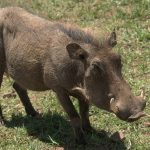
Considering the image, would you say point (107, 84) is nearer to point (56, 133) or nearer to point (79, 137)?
point (79, 137)

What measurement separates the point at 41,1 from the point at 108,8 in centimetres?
152

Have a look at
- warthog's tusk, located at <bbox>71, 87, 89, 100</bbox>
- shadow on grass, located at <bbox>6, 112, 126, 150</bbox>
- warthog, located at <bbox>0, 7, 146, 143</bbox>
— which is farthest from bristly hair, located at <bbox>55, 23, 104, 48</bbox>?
shadow on grass, located at <bbox>6, 112, 126, 150</bbox>

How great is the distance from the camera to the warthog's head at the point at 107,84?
4.80 meters

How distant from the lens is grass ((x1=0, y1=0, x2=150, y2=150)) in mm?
5754

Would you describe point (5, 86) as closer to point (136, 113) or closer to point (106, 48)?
point (106, 48)

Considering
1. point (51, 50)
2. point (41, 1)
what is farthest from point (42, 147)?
point (41, 1)

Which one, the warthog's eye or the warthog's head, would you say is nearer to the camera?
the warthog's head

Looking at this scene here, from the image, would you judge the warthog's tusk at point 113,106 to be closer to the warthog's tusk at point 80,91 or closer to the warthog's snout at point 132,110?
the warthog's snout at point 132,110

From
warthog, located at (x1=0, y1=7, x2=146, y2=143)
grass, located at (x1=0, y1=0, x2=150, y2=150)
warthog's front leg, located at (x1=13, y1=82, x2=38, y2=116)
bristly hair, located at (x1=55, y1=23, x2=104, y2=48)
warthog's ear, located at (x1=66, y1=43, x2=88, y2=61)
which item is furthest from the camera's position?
warthog's front leg, located at (x1=13, y1=82, x2=38, y2=116)

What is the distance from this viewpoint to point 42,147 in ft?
18.7

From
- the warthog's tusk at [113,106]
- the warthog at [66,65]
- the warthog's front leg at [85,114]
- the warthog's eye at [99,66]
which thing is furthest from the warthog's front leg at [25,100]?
the warthog's tusk at [113,106]

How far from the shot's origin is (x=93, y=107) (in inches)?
256

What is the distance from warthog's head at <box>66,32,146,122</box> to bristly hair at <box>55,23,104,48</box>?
89mm

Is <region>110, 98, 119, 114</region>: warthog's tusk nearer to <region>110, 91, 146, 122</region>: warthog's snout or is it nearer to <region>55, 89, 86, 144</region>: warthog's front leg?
<region>110, 91, 146, 122</region>: warthog's snout
